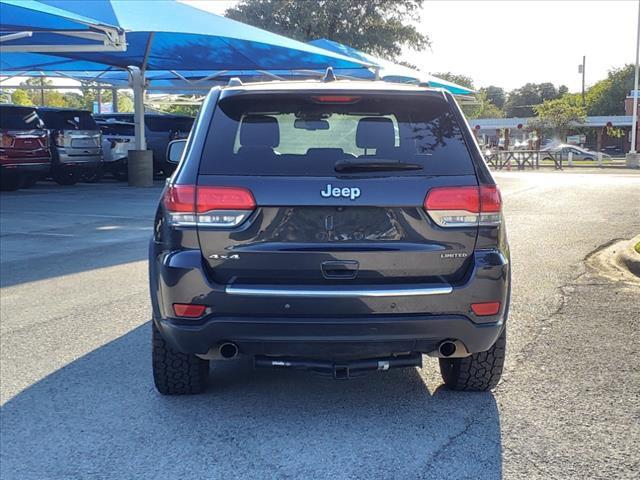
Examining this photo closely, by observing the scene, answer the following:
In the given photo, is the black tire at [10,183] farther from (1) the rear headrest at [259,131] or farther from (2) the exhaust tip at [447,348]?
(2) the exhaust tip at [447,348]

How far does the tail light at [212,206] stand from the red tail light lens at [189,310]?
412 millimetres

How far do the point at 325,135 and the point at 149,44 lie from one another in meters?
16.5

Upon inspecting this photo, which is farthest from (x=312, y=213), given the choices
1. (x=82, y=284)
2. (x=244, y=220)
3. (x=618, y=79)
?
(x=618, y=79)

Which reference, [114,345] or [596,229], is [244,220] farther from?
[596,229]

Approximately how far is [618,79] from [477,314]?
275 ft

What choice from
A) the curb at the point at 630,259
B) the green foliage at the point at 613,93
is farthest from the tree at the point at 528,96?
the curb at the point at 630,259

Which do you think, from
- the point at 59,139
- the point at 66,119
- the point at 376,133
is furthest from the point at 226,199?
the point at 66,119

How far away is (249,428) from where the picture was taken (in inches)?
157

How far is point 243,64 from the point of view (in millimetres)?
23422

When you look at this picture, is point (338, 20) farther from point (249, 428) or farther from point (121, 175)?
point (249, 428)

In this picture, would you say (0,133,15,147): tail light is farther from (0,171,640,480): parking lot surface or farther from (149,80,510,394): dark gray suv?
(149,80,510,394): dark gray suv

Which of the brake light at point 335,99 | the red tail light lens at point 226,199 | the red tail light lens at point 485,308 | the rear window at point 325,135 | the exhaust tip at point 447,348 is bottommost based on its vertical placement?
the exhaust tip at point 447,348

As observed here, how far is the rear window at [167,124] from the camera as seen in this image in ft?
78.1

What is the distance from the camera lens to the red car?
1688 cm
